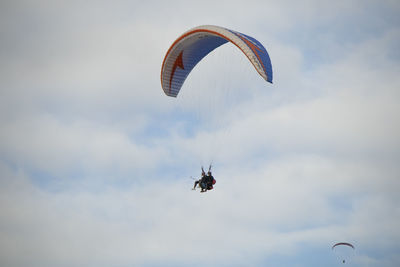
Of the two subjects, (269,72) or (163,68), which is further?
(163,68)

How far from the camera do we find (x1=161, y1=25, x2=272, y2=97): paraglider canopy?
129 feet

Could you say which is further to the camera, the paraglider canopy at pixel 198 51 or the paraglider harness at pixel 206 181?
the paraglider harness at pixel 206 181

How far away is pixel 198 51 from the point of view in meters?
45.4

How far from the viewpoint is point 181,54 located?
45031 millimetres

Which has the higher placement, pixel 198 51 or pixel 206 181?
pixel 198 51

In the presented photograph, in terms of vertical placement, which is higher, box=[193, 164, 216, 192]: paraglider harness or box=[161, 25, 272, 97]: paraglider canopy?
box=[161, 25, 272, 97]: paraglider canopy

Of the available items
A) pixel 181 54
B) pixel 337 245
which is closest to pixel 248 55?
pixel 181 54

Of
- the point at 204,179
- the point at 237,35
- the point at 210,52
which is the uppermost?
the point at 210,52

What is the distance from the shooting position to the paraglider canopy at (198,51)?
39272 mm

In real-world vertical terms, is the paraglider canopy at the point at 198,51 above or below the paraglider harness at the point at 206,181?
above

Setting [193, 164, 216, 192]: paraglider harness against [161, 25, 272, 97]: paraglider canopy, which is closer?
[161, 25, 272, 97]: paraglider canopy

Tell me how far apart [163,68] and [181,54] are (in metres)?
1.63

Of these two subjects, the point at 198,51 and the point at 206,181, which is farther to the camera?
the point at 198,51

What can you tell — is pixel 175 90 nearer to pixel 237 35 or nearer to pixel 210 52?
pixel 210 52
